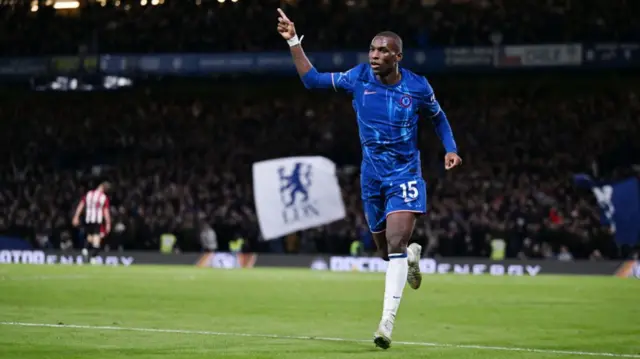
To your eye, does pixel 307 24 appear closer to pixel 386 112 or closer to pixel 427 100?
pixel 427 100

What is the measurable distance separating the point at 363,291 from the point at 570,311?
15.1 feet

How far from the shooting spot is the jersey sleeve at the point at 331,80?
30.3 feet

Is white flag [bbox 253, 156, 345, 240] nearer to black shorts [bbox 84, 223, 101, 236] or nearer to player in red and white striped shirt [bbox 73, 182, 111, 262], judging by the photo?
player in red and white striped shirt [bbox 73, 182, 111, 262]

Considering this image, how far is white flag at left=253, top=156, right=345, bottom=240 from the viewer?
27484mm

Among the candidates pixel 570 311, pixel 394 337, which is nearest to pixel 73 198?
pixel 570 311

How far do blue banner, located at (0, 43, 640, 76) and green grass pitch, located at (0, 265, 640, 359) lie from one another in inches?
458

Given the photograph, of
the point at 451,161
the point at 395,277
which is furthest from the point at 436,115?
the point at 395,277

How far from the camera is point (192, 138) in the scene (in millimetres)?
36688

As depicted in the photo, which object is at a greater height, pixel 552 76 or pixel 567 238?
pixel 552 76

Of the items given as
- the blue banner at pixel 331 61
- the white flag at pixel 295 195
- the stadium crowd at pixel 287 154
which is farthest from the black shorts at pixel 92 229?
the blue banner at pixel 331 61

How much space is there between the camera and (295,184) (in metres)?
27.7

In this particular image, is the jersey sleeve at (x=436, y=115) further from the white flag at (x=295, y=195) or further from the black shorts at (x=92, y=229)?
the black shorts at (x=92, y=229)

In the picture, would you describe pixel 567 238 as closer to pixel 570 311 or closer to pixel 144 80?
pixel 570 311

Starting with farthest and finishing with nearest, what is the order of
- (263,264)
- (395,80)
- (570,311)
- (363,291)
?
(263,264), (363,291), (570,311), (395,80)
